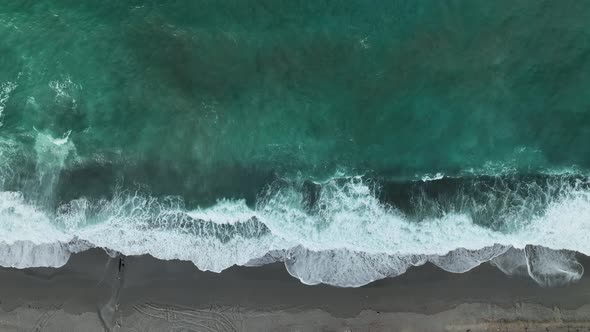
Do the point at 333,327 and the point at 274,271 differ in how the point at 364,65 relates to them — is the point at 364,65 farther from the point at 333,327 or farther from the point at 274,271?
the point at 333,327

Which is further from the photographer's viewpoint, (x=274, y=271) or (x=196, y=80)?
(x=196, y=80)

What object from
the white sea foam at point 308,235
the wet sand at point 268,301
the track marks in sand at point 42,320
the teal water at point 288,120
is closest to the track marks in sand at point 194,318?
the wet sand at point 268,301

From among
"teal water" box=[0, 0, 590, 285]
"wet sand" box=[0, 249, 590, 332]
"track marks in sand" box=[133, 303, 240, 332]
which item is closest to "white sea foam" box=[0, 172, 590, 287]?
"teal water" box=[0, 0, 590, 285]

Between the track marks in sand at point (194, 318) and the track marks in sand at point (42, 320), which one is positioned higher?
the track marks in sand at point (194, 318)

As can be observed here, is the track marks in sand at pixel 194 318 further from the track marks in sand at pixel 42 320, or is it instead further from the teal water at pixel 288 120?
the track marks in sand at pixel 42 320

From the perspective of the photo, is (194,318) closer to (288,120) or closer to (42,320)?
(42,320)

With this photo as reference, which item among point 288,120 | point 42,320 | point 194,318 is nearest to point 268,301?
point 194,318

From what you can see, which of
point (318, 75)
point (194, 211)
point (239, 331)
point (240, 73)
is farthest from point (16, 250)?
point (318, 75)
